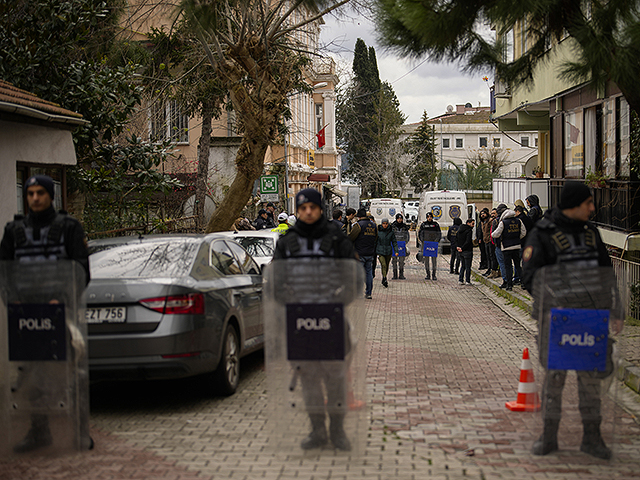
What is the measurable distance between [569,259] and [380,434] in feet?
6.94

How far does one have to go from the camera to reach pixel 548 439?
5.37m

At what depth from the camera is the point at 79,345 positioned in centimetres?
534

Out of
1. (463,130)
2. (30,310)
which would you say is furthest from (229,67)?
(463,130)

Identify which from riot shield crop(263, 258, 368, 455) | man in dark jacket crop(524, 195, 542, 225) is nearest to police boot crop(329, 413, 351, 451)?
riot shield crop(263, 258, 368, 455)

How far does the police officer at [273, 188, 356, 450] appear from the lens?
5125 millimetres

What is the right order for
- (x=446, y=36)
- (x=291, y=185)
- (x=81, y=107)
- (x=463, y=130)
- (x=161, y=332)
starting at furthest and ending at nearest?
1. (x=463, y=130)
2. (x=291, y=185)
3. (x=81, y=107)
4. (x=446, y=36)
5. (x=161, y=332)

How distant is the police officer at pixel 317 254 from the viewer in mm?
5125

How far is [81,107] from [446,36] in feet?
30.5

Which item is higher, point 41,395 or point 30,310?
point 30,310

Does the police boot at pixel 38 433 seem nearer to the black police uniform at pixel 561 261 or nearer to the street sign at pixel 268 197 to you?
the black police uniform at pixel 561 261

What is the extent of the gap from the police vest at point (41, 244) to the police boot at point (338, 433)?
2385mm

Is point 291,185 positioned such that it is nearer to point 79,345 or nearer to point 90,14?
point 90,14

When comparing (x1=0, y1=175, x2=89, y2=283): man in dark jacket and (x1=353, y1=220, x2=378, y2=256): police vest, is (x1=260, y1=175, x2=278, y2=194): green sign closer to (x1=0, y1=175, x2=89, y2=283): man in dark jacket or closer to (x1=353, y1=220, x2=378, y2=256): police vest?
(x1=353, y1=220, x2=378, y2=256): police vest

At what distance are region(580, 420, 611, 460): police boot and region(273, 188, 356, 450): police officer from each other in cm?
173
